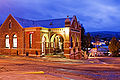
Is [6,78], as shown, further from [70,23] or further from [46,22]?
[46,22]

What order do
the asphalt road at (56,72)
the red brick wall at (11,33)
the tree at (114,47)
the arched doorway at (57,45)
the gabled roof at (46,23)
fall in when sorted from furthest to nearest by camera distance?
the tree at (114,47), the arched doorway at (57,45), the gabled roof at (46,23), the red brick wall at (11,33), the asphalt road at (56,72)

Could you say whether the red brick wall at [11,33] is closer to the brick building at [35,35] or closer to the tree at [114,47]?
the brick building at [35,35]

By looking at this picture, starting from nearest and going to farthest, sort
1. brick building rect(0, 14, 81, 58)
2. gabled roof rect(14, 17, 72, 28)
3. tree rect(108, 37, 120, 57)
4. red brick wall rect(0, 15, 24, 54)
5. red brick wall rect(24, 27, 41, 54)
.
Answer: red brick wall rect(24, 27, 41, 54), brick building rect(0, 14, 81, 58), red brick wall rect(0, 15, 24, 54), gabled roof rect(14, 17, 72, 28), tree rect(108, 37, 120, 57)

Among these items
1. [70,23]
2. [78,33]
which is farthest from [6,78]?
[78,33]

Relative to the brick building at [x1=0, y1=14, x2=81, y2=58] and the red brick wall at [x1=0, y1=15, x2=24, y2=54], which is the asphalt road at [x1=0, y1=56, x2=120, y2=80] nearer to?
the brick building at [x1=0, y1=14, x2=81, y2=58]

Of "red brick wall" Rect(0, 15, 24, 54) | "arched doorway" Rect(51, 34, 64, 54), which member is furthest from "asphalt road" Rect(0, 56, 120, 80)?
"arched doorway" Rect(51, 34, 64, 54)

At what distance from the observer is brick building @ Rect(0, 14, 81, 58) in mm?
26422

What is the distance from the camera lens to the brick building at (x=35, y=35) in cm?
2642

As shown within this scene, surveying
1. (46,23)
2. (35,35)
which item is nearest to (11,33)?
(35,35)

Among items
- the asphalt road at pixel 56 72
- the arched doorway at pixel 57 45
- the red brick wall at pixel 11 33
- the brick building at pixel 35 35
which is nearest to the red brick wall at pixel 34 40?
the brick building at pixel 35 35

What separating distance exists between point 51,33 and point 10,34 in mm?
7993

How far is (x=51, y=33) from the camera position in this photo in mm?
28234

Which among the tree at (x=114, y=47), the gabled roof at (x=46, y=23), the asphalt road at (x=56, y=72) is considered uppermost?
the gabled roof at (x=46, y=23)

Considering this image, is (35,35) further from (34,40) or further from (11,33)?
(11,33)
